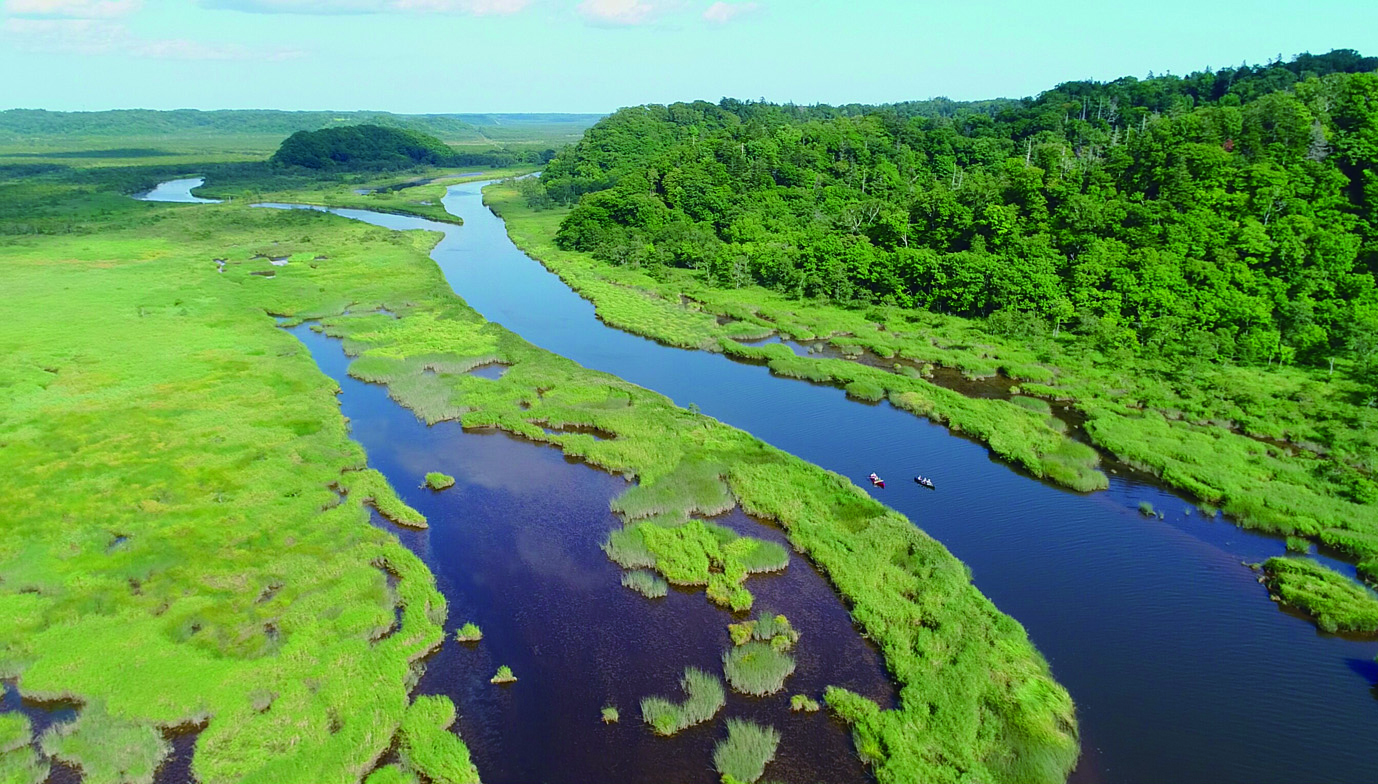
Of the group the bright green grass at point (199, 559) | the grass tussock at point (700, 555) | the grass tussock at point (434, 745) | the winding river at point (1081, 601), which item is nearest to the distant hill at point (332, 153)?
the bright green grass at point (199, 559)

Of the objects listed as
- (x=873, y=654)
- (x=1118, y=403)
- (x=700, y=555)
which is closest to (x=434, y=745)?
(x=700, y=555)

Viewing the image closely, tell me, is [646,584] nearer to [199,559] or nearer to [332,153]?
[199,559]

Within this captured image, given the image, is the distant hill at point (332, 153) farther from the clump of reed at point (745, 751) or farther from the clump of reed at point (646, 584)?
the clump of reed at point (745, 751)

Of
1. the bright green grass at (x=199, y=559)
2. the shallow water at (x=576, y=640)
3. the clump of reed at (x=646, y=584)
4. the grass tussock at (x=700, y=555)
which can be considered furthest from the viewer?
the grass tussock at (x=700, y=555)

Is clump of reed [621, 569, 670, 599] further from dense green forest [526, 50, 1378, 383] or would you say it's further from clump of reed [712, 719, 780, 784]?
dense green forest [526, 50, 1378, 383]

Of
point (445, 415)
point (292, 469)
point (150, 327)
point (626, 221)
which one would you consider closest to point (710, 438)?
point (445, 415)
